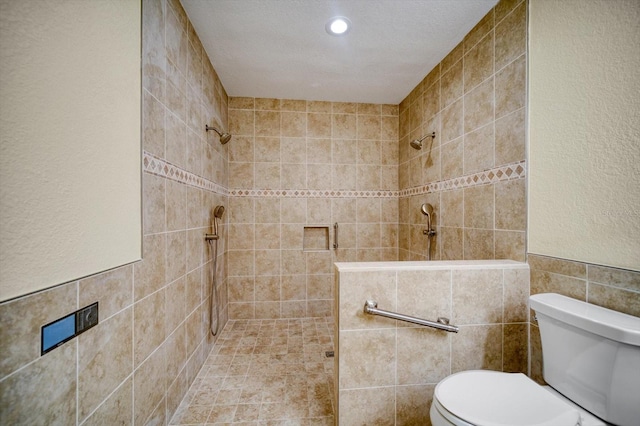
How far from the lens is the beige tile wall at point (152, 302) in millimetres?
641

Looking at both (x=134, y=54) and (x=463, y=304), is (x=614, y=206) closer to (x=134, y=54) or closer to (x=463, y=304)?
(x=463, y=304)

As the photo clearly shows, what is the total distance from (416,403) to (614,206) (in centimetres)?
121

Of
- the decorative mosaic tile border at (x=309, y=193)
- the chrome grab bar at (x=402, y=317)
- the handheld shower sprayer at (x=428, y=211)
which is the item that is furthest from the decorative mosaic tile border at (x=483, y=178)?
the chrome grab bar at (x=402, y=317)

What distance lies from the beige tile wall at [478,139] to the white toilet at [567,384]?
1.48 feet

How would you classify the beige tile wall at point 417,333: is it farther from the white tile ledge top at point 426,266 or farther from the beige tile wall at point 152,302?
the beige tile wall at point 152,302

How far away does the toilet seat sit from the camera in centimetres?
79

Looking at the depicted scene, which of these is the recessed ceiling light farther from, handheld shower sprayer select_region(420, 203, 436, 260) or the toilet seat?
the toilet seat

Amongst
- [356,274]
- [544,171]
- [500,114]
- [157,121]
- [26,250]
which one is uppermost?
[500,114]

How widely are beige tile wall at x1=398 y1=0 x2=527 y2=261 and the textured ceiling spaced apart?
18 centimetres

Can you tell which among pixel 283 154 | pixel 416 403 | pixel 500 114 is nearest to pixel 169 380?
pixel 416 403

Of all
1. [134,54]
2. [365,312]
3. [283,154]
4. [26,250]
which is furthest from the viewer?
[283,154]

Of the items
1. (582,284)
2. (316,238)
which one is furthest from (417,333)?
(316,238)

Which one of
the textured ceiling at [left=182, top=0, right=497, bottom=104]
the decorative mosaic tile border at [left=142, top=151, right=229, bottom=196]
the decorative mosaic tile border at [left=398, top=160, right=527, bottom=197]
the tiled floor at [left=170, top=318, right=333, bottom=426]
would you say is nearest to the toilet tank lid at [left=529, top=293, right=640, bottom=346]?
the decorative mosaic tile border at [left=398, top=160, right=527, bottom=197]

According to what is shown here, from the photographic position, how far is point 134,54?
41.1 inches
